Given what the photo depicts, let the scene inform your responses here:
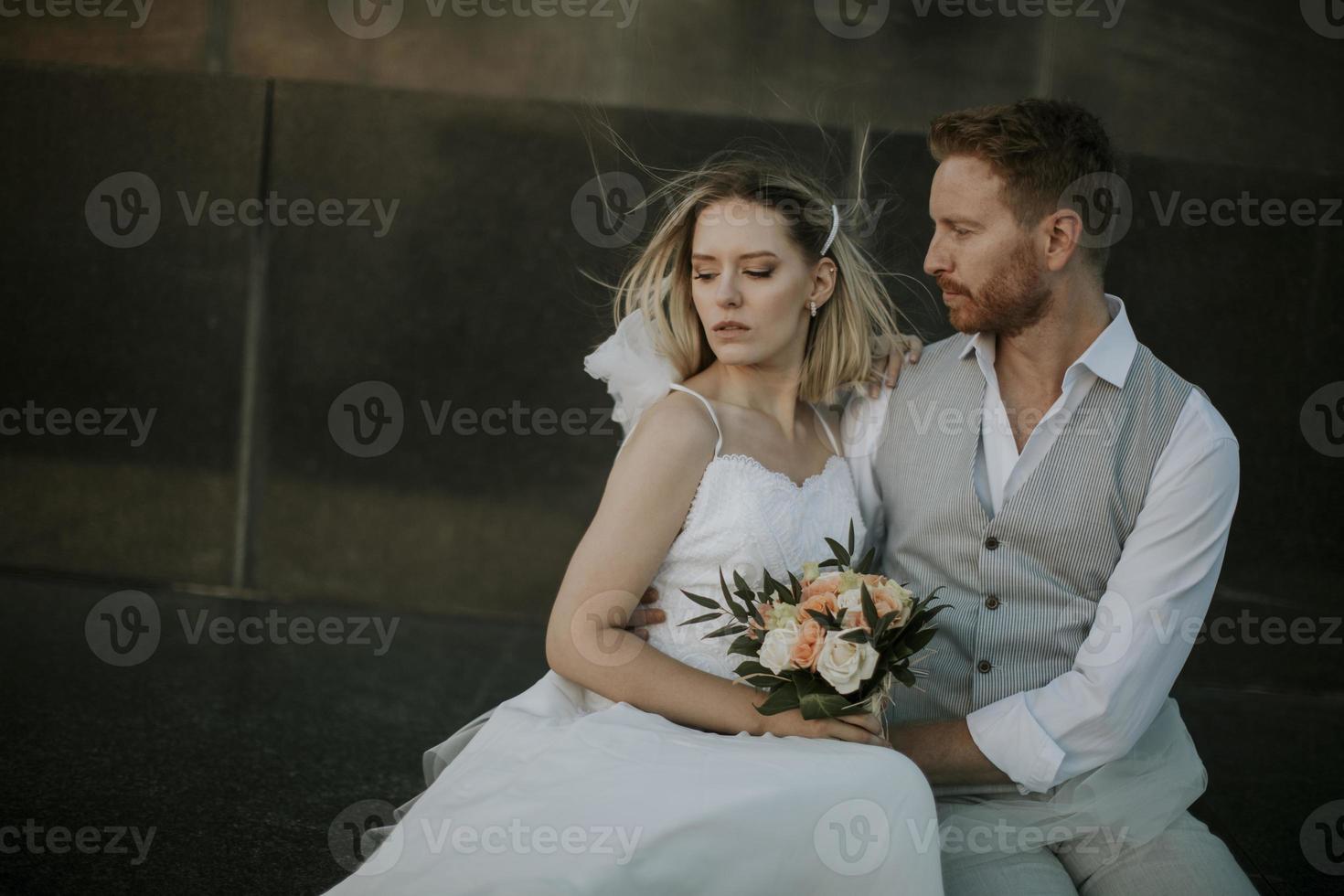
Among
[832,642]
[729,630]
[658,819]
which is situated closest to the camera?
[658,819]

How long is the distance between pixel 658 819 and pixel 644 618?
0.57 m

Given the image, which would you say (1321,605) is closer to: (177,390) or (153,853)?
(153,853)

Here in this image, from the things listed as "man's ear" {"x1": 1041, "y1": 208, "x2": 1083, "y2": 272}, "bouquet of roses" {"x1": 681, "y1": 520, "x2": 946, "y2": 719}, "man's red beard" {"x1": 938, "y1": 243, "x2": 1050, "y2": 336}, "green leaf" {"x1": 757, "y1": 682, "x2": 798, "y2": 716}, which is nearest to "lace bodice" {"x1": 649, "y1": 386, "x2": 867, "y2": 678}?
"bouquet of roses" {"x1": 681, "y1": 520, "x2": 946, "y2": 719}

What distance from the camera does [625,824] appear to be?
2121 mm

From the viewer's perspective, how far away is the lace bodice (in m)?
2.60

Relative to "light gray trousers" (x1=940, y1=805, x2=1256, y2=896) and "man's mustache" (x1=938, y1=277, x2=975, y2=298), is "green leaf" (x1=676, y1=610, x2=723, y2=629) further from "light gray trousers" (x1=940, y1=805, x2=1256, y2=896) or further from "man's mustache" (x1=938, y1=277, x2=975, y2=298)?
"man's mustache" (x1=938, y1=277, x2=975, y2=298)

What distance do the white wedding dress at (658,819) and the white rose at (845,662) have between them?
122 mm

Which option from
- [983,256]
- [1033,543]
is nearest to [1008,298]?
[983,256]

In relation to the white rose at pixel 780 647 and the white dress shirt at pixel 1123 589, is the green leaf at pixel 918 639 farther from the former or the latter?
the white dress shirt at pixel 1123 589

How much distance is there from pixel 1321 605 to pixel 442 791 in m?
3.98

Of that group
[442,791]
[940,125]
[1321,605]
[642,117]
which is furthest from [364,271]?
[1321,605]

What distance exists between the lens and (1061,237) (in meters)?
2.84

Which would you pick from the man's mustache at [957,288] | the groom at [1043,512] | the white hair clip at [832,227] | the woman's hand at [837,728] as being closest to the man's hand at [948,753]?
the groom at [1043,512]

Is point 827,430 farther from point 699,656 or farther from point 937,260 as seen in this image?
point 699,656
